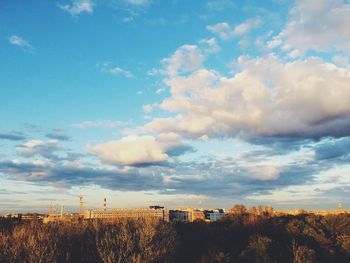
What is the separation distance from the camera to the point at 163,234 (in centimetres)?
8019

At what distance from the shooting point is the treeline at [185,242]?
195 feet

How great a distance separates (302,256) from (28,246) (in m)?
43.8

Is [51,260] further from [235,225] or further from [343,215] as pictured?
[343,215]

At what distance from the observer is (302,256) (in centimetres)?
6438

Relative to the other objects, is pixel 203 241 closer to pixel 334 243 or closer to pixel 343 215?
pixel 334 243

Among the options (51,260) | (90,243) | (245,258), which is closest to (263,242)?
(245,258)

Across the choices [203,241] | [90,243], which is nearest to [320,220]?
[203,241]

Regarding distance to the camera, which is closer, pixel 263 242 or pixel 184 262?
pixel 263 242

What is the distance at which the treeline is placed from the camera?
59519 millimetres

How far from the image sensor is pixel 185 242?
320 ft

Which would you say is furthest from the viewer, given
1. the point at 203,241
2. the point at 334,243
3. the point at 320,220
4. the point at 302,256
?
the point at 320,220

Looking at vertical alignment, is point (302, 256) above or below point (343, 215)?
below

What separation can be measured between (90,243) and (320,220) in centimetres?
6691

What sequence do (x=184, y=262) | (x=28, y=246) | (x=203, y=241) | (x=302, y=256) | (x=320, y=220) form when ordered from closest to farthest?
1. (x=28, y=246)
2. (x=302, y=256)
3. (x=184, y=262)
4. (x=203, y=241)
5. (x=320, y=220)
